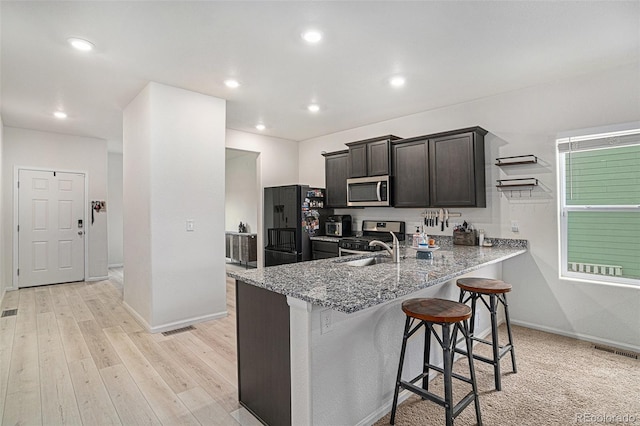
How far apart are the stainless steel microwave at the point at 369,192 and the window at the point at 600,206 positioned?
191 cm

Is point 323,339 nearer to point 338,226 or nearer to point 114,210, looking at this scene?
point 338,226

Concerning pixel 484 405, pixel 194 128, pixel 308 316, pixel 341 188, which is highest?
pixel 194 128

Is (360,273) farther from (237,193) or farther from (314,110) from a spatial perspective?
(237,193)

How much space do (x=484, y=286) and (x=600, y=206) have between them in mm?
1876

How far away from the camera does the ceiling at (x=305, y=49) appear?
222 centimetres

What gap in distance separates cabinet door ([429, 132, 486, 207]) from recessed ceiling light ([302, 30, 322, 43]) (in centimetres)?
210

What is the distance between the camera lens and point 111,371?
2625mm

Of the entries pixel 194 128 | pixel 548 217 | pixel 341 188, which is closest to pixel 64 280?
pixel 194 128

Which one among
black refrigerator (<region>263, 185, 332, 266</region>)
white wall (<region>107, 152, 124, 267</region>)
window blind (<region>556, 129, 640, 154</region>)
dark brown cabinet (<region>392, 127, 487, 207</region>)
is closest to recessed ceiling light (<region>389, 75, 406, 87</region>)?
dark brown cabinet (<region>392, 127, 487, 207</region>)

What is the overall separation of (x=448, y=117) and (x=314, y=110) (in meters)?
1.75

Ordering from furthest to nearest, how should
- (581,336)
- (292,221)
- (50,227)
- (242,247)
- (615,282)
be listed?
(242,247), (50,227), (292,221), (581,336), (615,282)

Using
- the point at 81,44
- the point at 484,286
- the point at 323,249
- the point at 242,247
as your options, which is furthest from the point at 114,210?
the point at 484,286

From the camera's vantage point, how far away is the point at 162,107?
3.46 m

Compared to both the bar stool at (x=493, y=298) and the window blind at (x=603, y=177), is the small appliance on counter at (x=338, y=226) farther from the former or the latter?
the window blind at (x=603, y=177)
